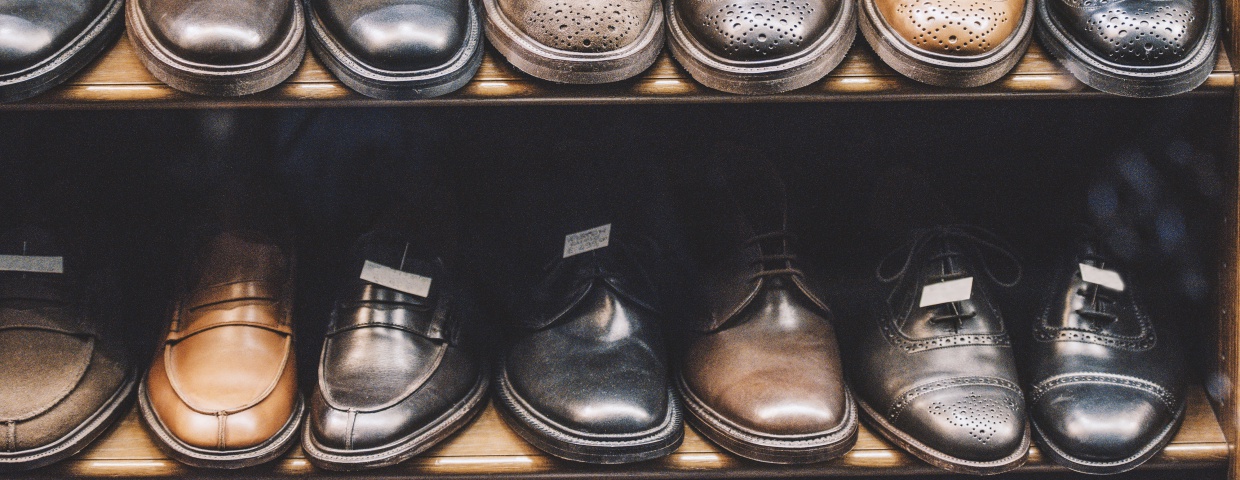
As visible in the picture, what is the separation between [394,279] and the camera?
0.94 m

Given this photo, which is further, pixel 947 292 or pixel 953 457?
pixel 947 292

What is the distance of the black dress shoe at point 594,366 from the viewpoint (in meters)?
0.82

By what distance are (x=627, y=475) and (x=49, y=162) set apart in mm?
852

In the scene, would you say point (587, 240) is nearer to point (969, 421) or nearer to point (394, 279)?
point (394, 279)

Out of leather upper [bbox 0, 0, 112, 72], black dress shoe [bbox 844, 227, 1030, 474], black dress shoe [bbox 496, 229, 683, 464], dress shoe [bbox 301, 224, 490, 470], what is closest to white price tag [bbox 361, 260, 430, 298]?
dress shoe [bbox 301, 224, 490, 470]

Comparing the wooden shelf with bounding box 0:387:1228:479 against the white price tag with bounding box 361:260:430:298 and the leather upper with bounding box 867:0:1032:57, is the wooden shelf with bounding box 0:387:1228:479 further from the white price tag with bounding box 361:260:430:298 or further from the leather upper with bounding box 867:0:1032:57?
the leather upper with bounding box 867:0:1032:57

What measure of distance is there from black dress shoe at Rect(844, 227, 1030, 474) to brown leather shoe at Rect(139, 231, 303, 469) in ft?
1.83

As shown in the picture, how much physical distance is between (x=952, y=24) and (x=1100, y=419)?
0.39 meters

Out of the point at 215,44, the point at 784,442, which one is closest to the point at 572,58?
the point at 215,44

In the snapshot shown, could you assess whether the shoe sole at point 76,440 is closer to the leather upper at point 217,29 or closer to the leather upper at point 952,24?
the leather upper at point 217,29

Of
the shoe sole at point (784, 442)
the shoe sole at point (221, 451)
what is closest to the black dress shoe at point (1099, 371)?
the shoe sole at point (784, 442)

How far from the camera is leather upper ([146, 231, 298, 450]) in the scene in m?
0.82

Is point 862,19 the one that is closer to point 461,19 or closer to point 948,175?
point 461,19

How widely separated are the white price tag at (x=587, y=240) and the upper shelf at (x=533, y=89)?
0.23 m
